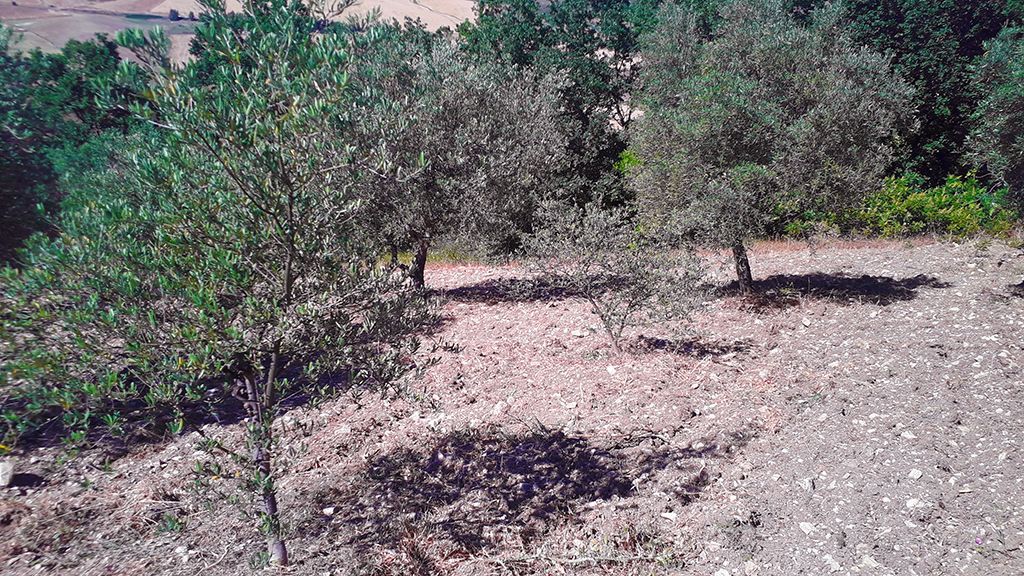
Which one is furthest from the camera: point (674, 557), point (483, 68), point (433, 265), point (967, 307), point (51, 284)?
point (433, 265)

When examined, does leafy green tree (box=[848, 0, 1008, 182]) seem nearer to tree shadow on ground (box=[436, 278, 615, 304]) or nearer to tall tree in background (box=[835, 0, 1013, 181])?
tall tree in background (box=[835, 0, 1013, 181])

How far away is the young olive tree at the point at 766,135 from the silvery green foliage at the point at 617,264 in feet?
5.89

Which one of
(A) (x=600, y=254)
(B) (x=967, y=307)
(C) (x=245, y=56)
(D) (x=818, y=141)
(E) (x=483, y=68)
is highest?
(E) (x=483, y=68)

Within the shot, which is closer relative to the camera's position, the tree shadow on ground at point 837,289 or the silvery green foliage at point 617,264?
the silvery green foliage at point 617,264

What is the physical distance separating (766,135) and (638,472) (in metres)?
6.97

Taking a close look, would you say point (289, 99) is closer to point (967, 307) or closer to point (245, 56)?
point (245, 56)

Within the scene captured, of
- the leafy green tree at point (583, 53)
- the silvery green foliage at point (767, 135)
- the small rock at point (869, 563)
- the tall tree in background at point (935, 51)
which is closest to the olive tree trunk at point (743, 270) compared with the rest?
the silvery green foliage at point (767, 135)

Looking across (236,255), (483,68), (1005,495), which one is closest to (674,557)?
(1005,495)

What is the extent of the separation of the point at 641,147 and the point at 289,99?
9.28 meters

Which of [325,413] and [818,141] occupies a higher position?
[818,141]

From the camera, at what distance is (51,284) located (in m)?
3.65

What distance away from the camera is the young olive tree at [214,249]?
3510 mm

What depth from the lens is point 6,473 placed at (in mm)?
6977

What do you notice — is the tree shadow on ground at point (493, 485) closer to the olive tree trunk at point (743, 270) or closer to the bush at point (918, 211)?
the olive tree trunk at point (743, 270)
